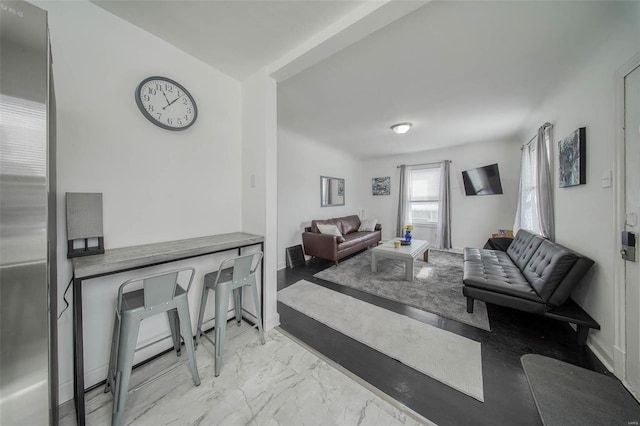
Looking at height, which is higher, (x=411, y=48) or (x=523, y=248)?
(x=411, y=48)

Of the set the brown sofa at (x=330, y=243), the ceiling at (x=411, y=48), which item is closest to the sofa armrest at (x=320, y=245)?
the brown sofa at (x=330, y=243)

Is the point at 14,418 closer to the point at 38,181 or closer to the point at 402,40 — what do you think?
the point at 38,181

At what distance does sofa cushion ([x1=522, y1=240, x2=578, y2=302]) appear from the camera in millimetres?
1795

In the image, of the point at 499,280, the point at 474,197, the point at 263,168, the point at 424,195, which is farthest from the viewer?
the point at 424,195

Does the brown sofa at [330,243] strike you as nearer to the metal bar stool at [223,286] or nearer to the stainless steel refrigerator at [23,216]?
the metal bar stool at [223,286]

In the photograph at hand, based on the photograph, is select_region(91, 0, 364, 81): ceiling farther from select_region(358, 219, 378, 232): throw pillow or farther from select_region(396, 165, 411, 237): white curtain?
select_region(396, 165, 411, 237): white curtain

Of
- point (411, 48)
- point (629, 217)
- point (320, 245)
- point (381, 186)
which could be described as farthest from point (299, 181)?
point (629, 217)

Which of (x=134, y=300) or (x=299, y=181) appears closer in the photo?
(x=134, y=300)

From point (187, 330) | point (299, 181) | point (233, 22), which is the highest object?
point (233, 22)

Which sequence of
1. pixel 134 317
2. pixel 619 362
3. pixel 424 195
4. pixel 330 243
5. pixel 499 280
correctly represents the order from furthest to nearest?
pixel 424 195 → pixel 330 243 → pixel 499 280 → pixel 619 362 → pixel 134 317

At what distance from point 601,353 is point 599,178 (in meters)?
1.36

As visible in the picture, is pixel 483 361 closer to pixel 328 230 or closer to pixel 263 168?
pixel 263 168

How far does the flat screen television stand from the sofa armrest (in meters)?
3.36

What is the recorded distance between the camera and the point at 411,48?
180 centimetres
